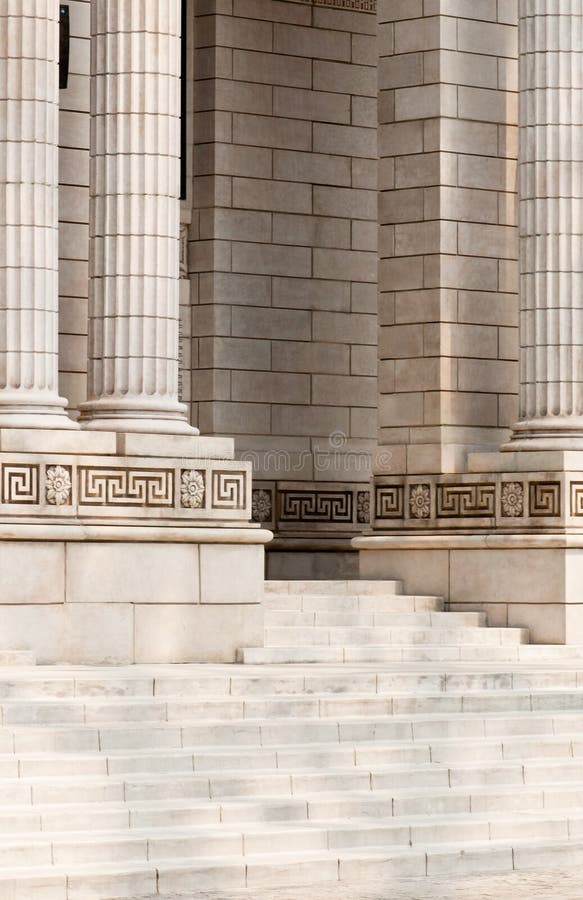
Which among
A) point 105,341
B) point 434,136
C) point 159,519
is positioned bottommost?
point 159,519

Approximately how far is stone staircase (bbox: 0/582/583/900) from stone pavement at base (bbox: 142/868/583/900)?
215 mm

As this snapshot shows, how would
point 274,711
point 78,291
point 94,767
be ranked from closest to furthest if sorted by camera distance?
point 94,767
point 274,711
point 78,291

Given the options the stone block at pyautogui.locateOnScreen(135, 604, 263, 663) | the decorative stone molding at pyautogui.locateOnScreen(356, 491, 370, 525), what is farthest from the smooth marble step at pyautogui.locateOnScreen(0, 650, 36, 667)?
the decorative stone molding at pyautogui.locateOnScreen(356, 491, 370, 525)

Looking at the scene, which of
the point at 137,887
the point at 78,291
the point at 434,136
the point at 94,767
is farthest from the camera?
the point at 434,136

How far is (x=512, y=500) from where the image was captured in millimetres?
27078

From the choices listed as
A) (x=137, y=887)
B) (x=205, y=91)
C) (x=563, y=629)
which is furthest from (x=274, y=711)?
(x=205, y=91)

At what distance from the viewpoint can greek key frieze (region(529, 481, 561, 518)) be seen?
26.7 m

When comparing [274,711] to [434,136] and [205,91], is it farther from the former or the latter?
[205,91]

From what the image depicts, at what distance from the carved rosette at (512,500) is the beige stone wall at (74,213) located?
5136 mm

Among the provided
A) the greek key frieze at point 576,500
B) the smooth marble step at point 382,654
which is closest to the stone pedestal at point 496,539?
the greek key frieze at point 576,500

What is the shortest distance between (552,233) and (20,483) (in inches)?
296

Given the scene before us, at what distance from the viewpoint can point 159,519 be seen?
24.0 meters

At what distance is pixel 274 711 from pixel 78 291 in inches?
268

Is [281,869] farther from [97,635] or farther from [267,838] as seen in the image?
[97,635]
